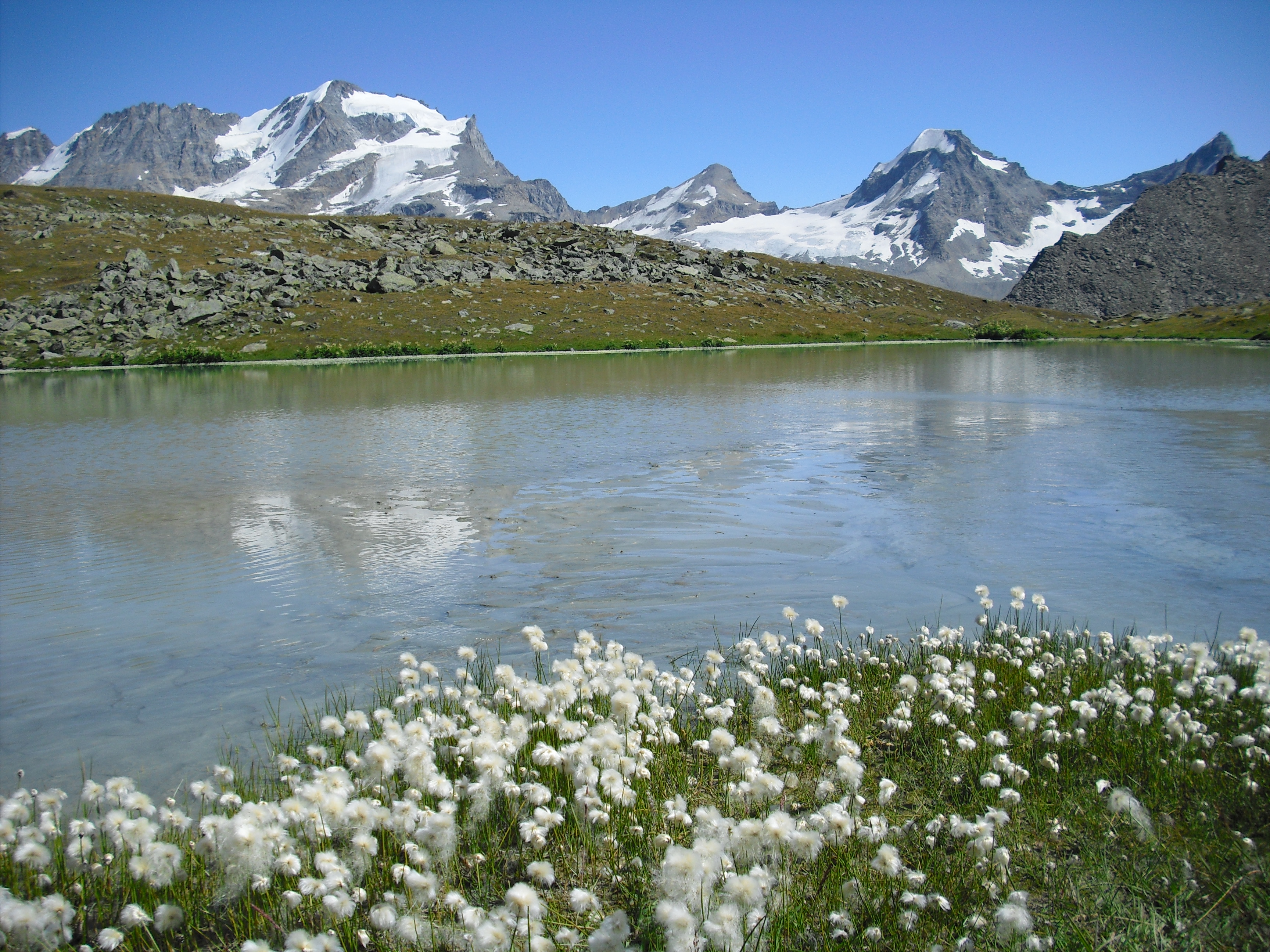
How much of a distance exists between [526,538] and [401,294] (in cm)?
9152

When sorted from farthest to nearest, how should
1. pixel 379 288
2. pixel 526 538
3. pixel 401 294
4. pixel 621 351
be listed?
pixel 379 288
pixel 401 294
pixel 621 351
pixel 526 538

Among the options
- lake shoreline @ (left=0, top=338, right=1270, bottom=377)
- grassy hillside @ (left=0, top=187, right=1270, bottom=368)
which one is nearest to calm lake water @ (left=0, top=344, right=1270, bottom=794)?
lake shoreline @ (left=0, top=338, right=1270, bottom=377)

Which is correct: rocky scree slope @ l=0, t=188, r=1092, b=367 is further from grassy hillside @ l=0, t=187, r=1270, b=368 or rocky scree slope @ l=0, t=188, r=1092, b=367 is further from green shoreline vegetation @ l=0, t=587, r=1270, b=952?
green shoreline vegetation @ l=0, t=587, r=1270, b=952

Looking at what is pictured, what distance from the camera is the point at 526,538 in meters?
14.4

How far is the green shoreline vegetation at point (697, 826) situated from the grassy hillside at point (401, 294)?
250ft

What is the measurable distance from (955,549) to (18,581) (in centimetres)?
1500

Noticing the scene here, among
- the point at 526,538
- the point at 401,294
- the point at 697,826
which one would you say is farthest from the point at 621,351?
the point at 697,826

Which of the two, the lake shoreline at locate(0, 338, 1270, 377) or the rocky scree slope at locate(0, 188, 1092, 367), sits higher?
the rocky scree slope at locate(0, 188, 1092, 367)

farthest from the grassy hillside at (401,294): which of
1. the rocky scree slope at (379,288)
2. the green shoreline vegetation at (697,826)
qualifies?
the green shoreline vegetation at (697,826)

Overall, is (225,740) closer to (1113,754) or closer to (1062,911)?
(1062,911)

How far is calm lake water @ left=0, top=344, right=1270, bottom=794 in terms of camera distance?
9.11 meters

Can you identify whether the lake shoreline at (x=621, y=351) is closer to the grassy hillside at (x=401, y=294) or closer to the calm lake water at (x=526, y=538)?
the grassy hillside at (x=401, y=294)

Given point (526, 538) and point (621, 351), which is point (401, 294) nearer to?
point (621, 351)

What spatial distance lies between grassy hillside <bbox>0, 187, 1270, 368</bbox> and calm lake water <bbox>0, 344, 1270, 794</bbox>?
177 feet
